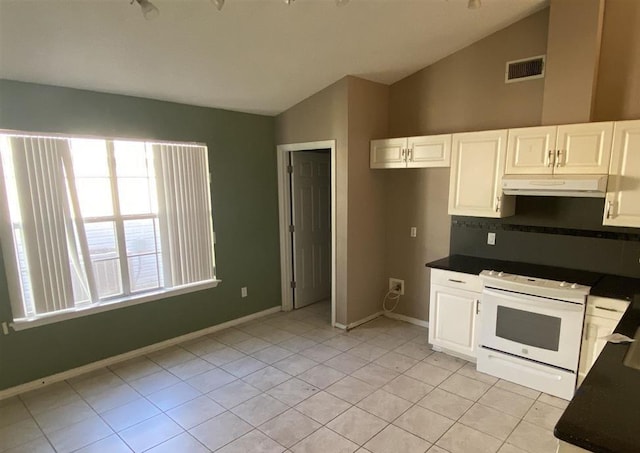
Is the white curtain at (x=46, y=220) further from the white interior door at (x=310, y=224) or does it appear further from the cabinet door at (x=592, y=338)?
the cabinet door at (x=592, y=338)

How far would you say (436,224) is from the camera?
13.4 ft

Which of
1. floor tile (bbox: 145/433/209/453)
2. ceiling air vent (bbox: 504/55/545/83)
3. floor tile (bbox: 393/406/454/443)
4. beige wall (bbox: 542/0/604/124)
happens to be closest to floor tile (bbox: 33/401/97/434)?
floor tile (bbox: 145/433/209/453)

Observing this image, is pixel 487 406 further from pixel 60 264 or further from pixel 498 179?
pixel 60 264

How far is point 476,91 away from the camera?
367 centimetres

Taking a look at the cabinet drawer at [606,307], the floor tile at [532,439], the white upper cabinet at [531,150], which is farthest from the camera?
the white upper cabinet at [531,150]

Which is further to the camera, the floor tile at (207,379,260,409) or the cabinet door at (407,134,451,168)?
the cabinet door at (407,134,451,168)

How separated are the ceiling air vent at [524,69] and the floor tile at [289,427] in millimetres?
3494

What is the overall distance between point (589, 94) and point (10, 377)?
521 centimetres

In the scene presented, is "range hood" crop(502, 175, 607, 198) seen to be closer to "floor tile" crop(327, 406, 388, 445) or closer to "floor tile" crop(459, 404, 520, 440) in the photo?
"floor tile" crop(459, 404, 520, 440)

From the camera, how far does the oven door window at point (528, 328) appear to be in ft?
9.29

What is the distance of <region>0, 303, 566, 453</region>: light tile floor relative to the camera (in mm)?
2430

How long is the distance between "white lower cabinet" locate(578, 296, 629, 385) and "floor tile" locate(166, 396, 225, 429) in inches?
109

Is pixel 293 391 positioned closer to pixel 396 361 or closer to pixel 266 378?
pixel 266 378

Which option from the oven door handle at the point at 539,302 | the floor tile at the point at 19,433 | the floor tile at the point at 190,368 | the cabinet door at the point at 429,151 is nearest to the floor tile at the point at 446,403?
the oven door handle at the point at 539,302
